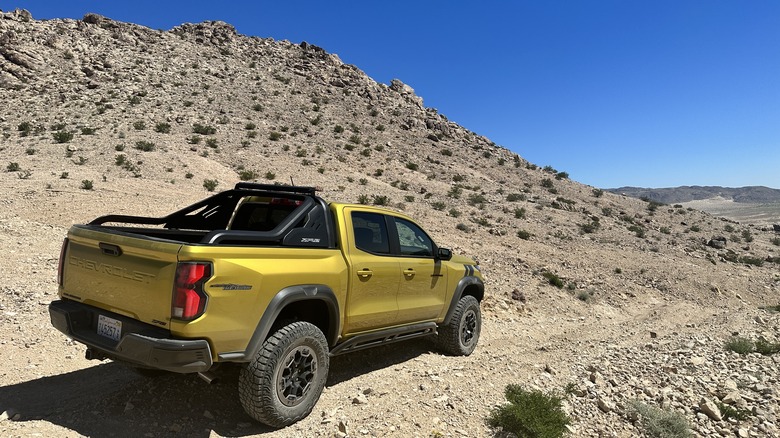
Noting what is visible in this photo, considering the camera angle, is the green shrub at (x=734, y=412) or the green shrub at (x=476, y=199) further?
the green shrub at (x=476, y=199)

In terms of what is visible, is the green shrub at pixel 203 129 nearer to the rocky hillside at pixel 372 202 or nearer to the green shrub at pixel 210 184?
the rocky hillside at pixel 372 202

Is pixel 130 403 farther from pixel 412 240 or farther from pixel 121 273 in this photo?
pixel 412 240

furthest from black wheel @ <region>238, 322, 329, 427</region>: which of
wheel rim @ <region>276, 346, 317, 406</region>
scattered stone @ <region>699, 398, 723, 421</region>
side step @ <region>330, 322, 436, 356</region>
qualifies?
scattered stone @ <region>699, 398, 723, 421</region>

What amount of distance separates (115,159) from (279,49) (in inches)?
1281

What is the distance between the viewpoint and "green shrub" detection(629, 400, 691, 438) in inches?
177

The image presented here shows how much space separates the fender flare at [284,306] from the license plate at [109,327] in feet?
2.72

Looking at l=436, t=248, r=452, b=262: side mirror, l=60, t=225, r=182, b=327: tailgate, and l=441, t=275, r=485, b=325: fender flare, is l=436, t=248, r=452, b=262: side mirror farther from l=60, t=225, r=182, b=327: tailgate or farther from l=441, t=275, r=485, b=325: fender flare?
l=60, t=225, r=182, b=327: tailgate

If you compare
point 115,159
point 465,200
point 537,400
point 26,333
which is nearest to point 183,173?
point 115,159

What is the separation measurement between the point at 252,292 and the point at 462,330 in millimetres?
3758

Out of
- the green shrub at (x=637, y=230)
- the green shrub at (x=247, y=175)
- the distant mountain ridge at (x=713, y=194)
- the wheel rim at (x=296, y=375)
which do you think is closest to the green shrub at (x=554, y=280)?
the wheel rim at (x=296, y=375)

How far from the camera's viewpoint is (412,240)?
18.7 feet

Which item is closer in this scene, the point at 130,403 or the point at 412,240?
the point at 130,403

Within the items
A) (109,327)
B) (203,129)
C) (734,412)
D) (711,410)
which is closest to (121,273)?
(109,327)

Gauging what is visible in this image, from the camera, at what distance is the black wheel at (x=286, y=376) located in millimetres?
3603
